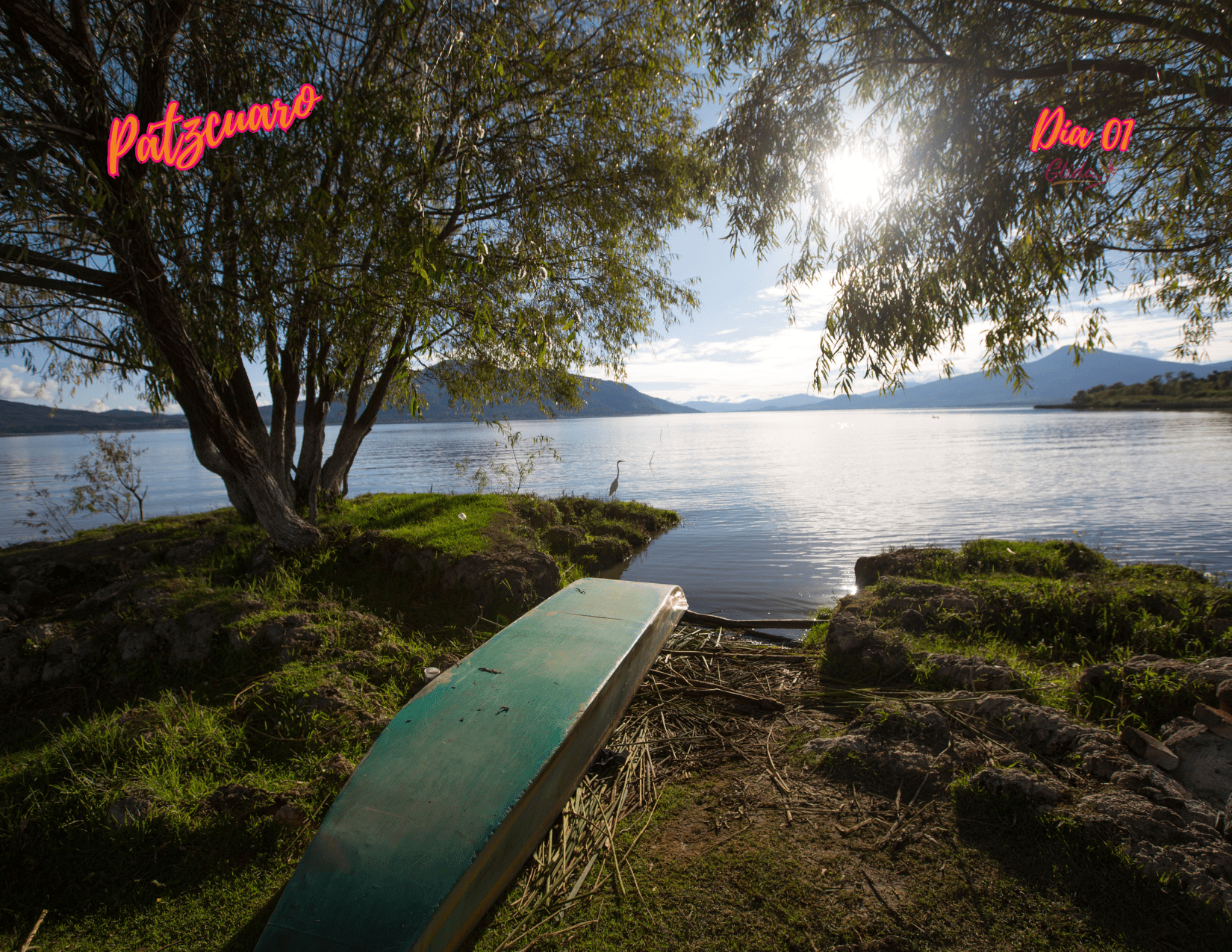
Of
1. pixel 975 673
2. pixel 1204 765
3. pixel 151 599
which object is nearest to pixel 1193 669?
pixel 1204 765

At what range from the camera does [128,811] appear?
2.86 metres

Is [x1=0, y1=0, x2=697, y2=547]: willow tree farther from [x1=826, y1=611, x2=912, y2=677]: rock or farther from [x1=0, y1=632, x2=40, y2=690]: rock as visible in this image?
[x1=826, y1=611, x2=912, y2=677]: rock

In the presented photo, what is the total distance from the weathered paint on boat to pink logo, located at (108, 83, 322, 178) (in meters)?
5.07

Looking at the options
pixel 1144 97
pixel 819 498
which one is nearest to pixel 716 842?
pixel 1144 97

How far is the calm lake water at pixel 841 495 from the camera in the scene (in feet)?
31.2

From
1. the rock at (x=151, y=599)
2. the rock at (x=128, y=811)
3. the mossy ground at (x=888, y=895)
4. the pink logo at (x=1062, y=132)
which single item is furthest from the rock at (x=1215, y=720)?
the rock at (x=151, y=599)

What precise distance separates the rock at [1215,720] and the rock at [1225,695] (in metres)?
0.03

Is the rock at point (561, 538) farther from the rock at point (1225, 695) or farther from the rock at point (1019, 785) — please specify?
the rock at point (1225, 695)

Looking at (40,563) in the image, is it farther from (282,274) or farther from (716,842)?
(716,842)

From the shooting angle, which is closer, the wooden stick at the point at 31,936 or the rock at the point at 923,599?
the wooden stick at the point at 31,936

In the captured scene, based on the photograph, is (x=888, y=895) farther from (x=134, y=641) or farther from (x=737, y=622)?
(x=134, y=641)

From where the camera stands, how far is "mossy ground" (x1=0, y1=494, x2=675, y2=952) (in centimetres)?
257

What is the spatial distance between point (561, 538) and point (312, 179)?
19.9 ft

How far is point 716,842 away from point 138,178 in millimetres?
6684
